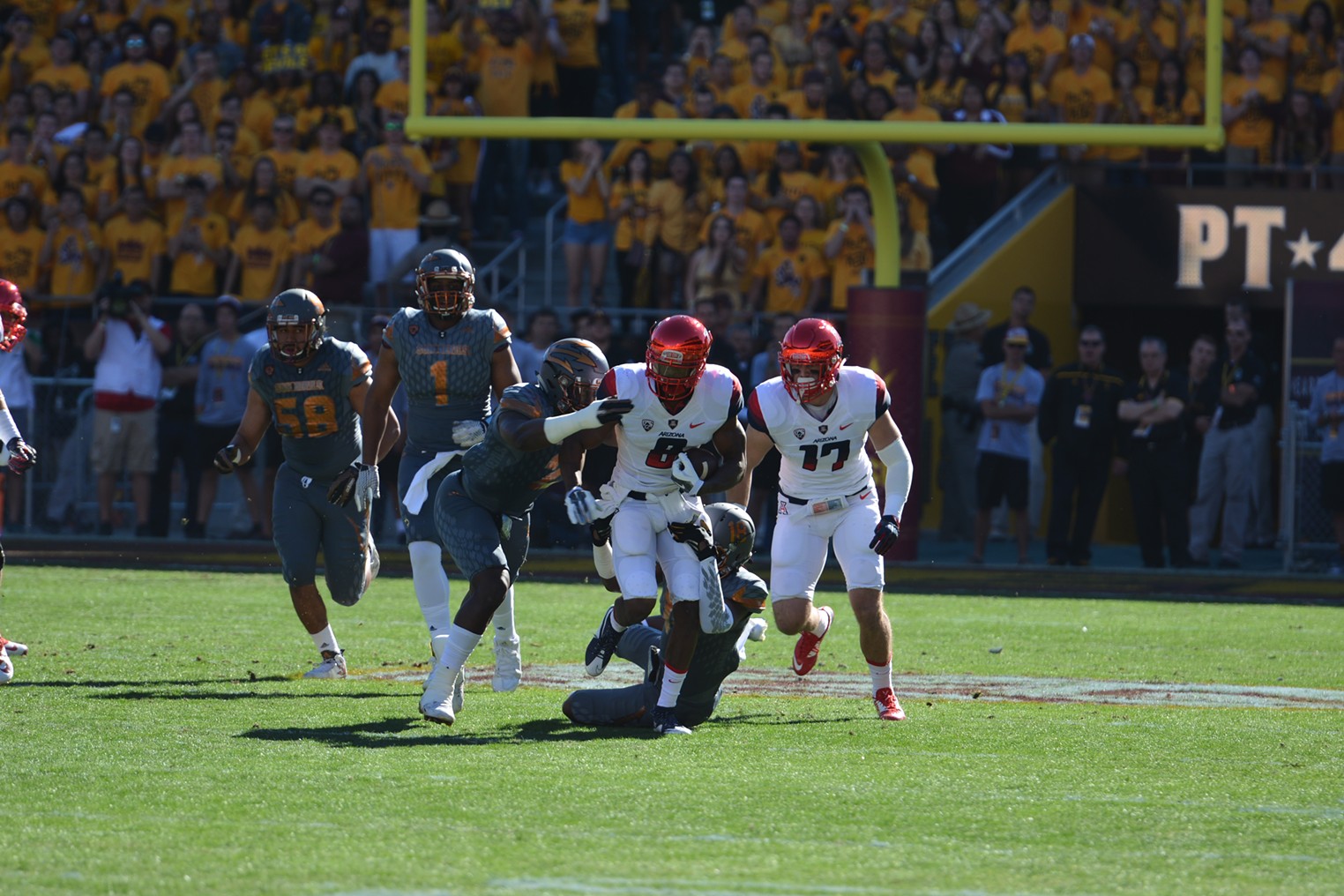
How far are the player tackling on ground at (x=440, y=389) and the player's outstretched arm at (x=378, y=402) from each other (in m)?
0.03

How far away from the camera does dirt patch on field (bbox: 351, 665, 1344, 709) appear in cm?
817

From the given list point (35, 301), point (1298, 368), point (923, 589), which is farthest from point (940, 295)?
point (35, 301)

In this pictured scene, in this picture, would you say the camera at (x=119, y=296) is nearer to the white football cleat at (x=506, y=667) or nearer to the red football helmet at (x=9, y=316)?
the red football helmet at (x=9, y=316)

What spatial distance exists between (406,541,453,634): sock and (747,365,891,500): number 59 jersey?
1399 millimetres

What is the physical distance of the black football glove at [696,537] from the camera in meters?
7.07

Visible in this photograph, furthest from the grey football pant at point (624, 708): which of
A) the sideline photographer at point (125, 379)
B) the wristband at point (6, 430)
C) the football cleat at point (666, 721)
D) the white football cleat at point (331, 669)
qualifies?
the sideline photographer at point (125, 379)

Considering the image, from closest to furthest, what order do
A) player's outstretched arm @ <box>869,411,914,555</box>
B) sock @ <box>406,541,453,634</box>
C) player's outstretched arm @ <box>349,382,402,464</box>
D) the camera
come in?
player's outstretched arm @ <box>869,411,914,555</box>
sock @ <box>406,541,453,634</box>
player's outstretched arm @ <box>349,382,402,464</box>
the camera

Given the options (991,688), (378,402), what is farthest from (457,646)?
(991,688)

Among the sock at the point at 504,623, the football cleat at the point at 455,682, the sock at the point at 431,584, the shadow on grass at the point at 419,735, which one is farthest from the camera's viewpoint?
the sock at the point at 431,584

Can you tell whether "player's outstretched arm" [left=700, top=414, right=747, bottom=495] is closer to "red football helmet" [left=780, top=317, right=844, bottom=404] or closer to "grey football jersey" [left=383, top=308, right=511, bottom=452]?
"red football helmet" [left=780, top=317, right=844, bottom=404]

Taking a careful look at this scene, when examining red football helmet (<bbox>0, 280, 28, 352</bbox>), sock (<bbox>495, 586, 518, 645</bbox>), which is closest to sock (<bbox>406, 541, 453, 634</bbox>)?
sock (<bbox>495, 586, 518, 645</bbox>)

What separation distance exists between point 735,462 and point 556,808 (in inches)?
81.0

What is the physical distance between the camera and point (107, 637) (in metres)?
9.65

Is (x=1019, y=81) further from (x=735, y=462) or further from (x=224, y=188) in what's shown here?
(x=735, y=462)
